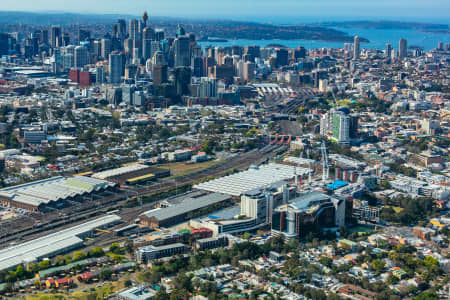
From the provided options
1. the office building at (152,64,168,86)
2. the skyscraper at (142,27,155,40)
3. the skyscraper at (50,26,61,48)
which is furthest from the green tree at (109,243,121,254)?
the skyscraper at (50,26,61,48)

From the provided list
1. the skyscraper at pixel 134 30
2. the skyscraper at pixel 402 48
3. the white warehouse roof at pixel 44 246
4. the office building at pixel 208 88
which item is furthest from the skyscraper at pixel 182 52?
the white warehouse roof at pixel 44 246

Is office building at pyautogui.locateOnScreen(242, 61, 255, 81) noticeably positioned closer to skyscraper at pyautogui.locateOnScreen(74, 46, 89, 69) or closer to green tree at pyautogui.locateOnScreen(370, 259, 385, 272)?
skyscraper at pyautogui.locateOnScreen(74, 46, 89, 69)

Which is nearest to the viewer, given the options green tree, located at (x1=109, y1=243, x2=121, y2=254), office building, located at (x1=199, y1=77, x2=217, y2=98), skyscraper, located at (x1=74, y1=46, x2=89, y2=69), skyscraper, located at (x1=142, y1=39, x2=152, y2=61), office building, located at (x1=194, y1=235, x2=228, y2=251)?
green tree, located at (x1=109, y1=243, x2=121, y2=254)

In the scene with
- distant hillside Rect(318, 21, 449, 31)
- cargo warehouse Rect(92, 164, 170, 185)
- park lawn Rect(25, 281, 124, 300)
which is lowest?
park lawn Rect(25, 281, 124, 300)

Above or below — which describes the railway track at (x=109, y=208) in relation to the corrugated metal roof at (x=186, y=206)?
below

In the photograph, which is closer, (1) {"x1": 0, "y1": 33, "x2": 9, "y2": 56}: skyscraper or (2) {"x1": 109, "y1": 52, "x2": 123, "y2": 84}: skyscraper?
(2) {"x1": 109, "y1": 52, "x2": 123, "y2": 84}: skyscraper

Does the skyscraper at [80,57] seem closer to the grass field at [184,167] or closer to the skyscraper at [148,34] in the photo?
the skyscraper at [148,34]

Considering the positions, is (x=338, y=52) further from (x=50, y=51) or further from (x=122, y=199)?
(x=122, y=199)
